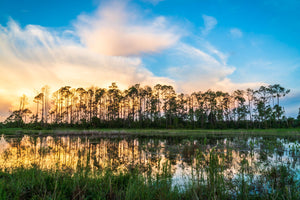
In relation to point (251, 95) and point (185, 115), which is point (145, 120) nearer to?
point (185, 115)

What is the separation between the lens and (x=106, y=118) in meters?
73.6

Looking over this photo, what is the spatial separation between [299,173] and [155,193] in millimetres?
7407

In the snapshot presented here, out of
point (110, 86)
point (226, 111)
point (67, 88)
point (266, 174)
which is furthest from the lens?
point (226, 111)

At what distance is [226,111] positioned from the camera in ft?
250

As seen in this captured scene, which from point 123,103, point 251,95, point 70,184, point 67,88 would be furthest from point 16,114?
point 251,95

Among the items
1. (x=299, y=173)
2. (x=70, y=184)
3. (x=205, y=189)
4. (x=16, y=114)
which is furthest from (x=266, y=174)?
(x=16, y=114)

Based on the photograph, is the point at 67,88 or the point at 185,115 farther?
the point at 185,115

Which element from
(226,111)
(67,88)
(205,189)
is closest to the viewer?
(205,189)

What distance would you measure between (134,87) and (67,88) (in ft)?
84.5

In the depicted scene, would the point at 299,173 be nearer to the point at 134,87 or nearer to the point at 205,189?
the point at 205,189

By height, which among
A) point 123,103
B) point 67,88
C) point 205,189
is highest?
point 67,88

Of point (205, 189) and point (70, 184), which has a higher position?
point (70, 184)

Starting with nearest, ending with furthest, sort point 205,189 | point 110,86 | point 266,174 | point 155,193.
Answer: point 155,193 < point 205,189 < point 266,174 < point 110,86

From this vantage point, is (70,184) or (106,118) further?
(106,118)
